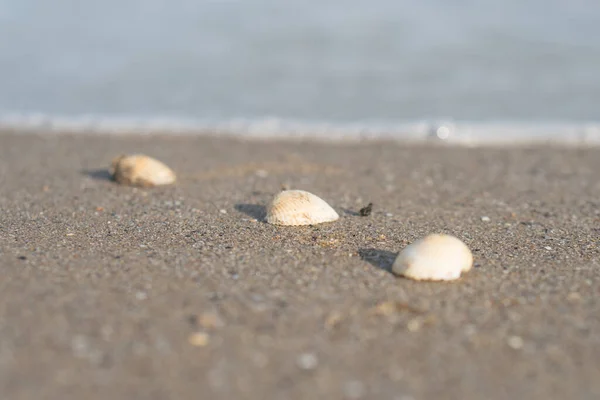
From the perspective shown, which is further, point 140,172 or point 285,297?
point 140,172

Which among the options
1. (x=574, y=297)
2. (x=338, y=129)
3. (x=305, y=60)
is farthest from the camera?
(x=305, y=60)

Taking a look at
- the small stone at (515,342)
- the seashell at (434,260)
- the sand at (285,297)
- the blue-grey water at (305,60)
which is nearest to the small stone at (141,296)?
the sand at (285,297)

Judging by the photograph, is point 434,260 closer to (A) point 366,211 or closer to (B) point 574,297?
(B) point 574,297

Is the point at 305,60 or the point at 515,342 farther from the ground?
the point at 305,60

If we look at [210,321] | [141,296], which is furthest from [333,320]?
[141,296]

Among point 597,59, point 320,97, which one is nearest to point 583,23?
point 597,59

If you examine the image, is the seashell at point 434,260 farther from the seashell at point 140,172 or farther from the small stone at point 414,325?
the seashell at point 140,172

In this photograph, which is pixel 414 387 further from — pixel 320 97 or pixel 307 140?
pixel 320 97

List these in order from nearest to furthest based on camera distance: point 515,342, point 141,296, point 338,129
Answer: point 515,342 → point 141,296 → point 338,129
